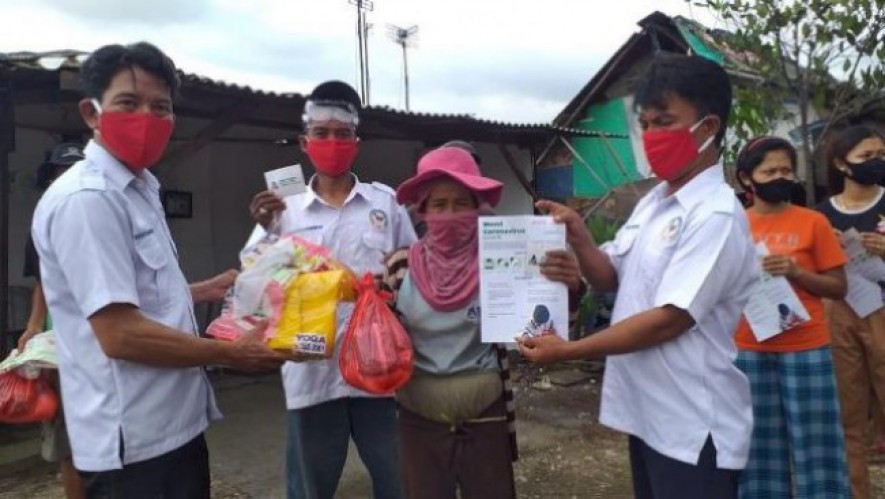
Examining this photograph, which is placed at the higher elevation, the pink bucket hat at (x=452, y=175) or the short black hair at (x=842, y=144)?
the short black hair at (x=842, y=144)

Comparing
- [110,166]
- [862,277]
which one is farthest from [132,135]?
[862,277]

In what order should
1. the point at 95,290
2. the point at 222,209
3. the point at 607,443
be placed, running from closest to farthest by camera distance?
1. the point at 95,290
2. the point at 607,443
3. the point at 222,209

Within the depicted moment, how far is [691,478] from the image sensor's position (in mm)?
1842

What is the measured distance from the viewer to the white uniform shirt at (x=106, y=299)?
175cm

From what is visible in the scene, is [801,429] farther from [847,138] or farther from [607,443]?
[607,443]

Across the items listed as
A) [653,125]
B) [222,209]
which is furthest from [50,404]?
[222,209]

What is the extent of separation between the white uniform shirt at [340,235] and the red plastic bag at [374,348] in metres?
0.49

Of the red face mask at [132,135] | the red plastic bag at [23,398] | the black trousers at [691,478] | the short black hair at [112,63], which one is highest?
the short black hair at [112,63]

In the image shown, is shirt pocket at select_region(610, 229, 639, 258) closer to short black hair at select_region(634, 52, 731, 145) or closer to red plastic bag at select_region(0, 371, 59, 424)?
short black hair at select_region(634, 52, 731, 145)

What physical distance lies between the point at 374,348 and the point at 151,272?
27.1 inches

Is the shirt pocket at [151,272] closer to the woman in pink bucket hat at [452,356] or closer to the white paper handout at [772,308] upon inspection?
the woman in pink bucket hat at [452,356]

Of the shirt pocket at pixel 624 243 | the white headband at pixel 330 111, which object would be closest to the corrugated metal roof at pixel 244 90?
the white headband at pixel 330 111

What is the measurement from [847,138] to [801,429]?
1.47 m

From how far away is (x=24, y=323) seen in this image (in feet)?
21.7
